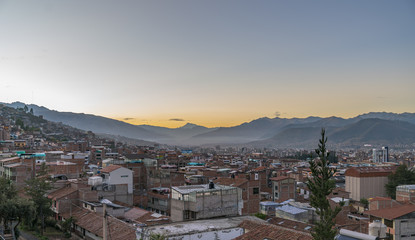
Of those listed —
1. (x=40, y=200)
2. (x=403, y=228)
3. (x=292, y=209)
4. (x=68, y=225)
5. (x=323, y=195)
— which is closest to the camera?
(x=323, y=195)

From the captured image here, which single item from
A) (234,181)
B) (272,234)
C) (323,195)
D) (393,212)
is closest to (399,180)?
(234,181)

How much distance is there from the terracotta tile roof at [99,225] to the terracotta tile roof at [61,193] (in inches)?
66.6

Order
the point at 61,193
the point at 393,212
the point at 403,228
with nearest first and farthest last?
the point at 403,228 → the point at 393,212 → the point at 61,193

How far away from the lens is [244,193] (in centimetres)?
3422

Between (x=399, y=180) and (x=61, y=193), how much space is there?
39.2 m

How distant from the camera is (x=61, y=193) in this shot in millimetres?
30875

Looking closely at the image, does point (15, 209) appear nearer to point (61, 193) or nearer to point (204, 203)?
point (61, 193)

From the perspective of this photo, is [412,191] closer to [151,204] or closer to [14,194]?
[151,204]

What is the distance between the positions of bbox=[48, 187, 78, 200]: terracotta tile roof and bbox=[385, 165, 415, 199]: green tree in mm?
37598

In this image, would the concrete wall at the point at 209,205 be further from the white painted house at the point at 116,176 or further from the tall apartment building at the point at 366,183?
the tall apartment building at the point at 366,183

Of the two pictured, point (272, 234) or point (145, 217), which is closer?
point (272, 234)

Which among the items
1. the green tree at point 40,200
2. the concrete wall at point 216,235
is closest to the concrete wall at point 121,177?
the green tree at point 40,200

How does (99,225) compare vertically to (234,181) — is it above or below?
below

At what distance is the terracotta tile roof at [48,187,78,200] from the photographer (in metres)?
29.9
